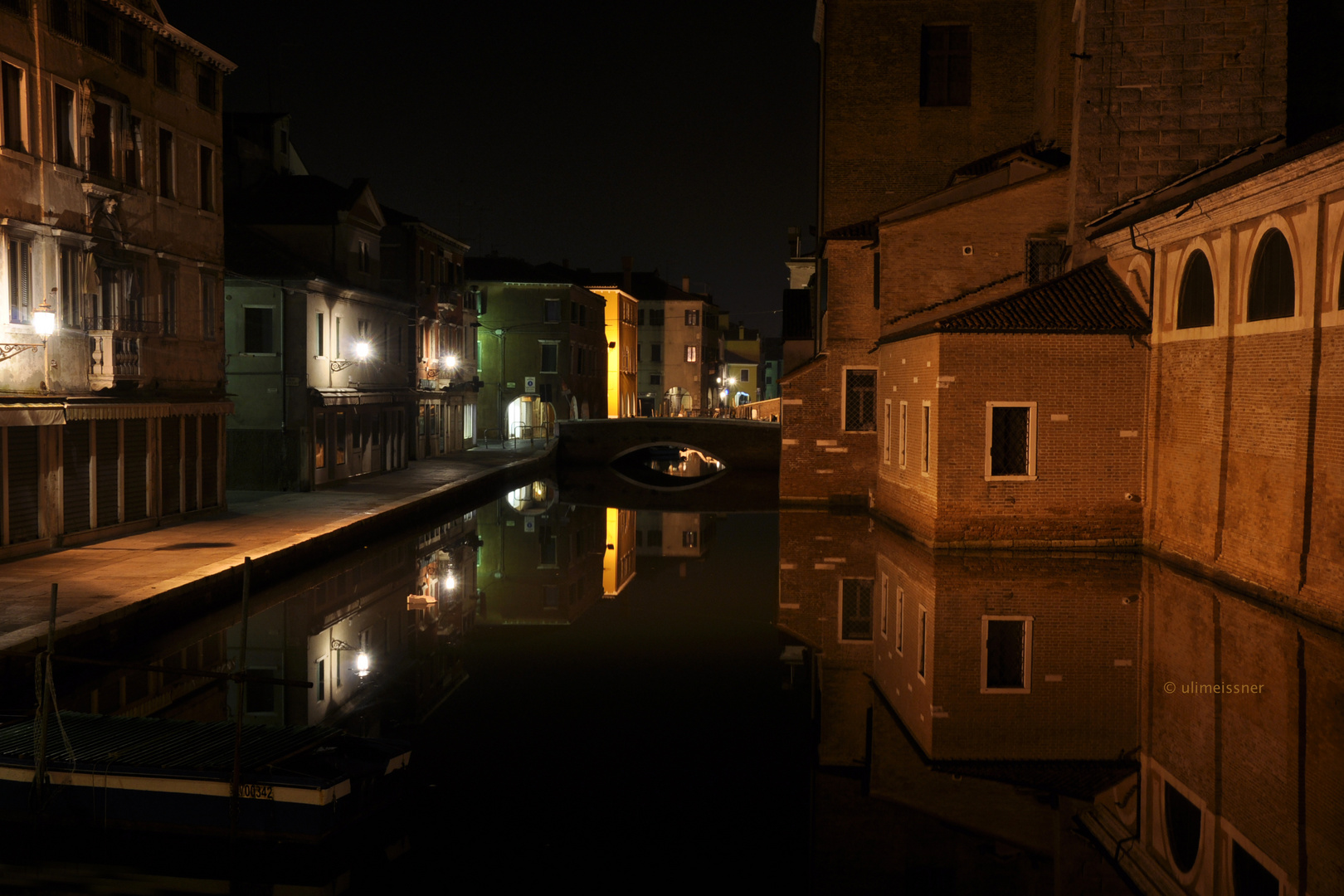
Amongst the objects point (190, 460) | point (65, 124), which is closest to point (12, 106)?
point (65, 124)

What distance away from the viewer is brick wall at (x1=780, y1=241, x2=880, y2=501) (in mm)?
26062

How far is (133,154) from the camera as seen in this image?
1734 cm

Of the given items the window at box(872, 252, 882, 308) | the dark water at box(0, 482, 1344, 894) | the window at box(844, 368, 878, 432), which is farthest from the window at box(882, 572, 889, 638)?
the window at box(872, 252, 882, 308)

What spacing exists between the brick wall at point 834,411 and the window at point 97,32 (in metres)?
15.1

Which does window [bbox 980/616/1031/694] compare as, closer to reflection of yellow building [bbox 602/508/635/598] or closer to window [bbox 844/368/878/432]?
reflection of yellow building [bbox 602/508/635/598]

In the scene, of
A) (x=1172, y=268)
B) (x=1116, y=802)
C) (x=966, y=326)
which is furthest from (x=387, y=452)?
(x=1116, y=802)

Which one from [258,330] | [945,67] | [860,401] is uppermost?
[945,67]

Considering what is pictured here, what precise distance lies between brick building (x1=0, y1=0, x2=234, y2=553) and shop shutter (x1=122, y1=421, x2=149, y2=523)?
0.04 m

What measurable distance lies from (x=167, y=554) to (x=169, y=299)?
5718 mm

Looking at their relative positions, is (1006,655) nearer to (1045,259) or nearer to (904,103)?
(1045,259)

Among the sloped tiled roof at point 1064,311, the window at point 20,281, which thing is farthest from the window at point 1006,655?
the window at point 20,281

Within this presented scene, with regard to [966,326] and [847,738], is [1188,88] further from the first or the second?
[847,738]

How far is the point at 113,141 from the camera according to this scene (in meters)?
16.7

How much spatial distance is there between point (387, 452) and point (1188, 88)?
20548 mm
